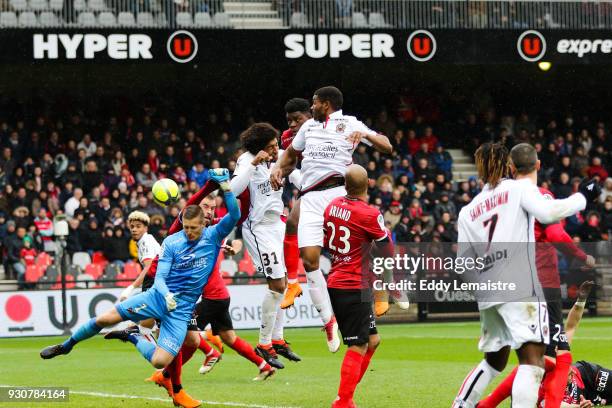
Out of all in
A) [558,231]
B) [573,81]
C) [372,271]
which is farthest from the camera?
[573,81]

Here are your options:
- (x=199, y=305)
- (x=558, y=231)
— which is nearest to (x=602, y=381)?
(x=558, y=231)

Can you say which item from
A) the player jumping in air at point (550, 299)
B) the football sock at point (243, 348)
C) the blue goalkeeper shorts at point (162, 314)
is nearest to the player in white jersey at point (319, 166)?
the football sock at point (243, 348)

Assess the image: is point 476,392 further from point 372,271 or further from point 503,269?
point 372,271

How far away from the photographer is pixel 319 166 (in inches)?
486

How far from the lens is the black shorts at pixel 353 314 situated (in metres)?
10.0

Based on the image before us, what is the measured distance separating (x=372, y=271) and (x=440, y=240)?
16610mm

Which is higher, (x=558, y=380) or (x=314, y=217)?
(x=314, y=217)

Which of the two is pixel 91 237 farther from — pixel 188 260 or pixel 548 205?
pixel 548 205

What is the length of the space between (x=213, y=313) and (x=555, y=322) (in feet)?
15.2

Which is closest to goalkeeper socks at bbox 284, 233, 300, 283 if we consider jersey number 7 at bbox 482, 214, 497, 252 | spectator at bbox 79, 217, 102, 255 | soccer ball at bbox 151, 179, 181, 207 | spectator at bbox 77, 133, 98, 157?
soccer ball at bbox 151, 179, 181, 207

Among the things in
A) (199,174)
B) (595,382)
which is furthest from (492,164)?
(199,174)

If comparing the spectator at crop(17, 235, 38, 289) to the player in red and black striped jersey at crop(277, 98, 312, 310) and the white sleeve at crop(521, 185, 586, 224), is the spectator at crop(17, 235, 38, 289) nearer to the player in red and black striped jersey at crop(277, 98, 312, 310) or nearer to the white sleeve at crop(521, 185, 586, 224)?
the player in red and black striped jersey at crop(277, 98, 312, 310)

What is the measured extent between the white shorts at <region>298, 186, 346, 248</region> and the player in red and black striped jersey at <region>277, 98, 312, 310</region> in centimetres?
45

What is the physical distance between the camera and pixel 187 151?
1181 inches
